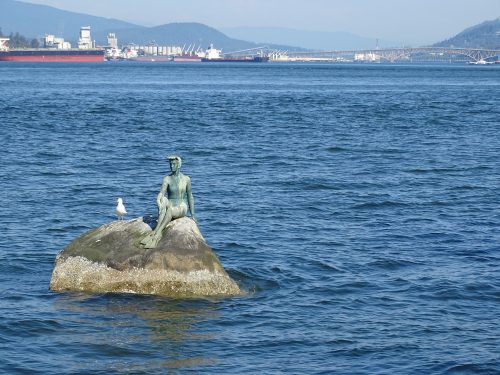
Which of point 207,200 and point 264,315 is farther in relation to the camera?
point 207,200

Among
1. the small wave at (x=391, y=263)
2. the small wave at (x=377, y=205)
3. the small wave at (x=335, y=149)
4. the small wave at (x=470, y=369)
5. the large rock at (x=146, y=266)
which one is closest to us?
the small wave at (x=470, y=369)

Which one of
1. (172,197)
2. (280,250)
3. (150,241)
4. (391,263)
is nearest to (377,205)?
(280,250)

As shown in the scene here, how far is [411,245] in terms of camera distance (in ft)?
77.9

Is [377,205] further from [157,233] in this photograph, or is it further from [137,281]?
[137,281]

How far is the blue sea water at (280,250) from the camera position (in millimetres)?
16109

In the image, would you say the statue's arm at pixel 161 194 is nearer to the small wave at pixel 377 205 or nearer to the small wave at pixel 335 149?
the small wave at pixel 377 205

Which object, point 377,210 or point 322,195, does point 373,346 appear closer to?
point 377,210

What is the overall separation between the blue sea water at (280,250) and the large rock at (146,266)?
35 cm

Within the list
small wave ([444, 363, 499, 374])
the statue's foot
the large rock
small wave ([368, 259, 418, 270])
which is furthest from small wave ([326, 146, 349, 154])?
small wave ([444, 363, 499, 374])

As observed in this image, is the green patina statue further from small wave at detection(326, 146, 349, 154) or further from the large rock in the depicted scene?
small wave at detection(326, 146, 349, 154)

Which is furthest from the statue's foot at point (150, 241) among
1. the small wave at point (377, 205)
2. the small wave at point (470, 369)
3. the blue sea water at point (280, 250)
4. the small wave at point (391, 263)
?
the small wave at point (377, 205)

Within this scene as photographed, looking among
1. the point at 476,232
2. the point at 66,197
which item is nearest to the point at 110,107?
the point at 66,197

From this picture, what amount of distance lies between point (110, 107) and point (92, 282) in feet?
184

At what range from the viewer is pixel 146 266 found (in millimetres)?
18750
